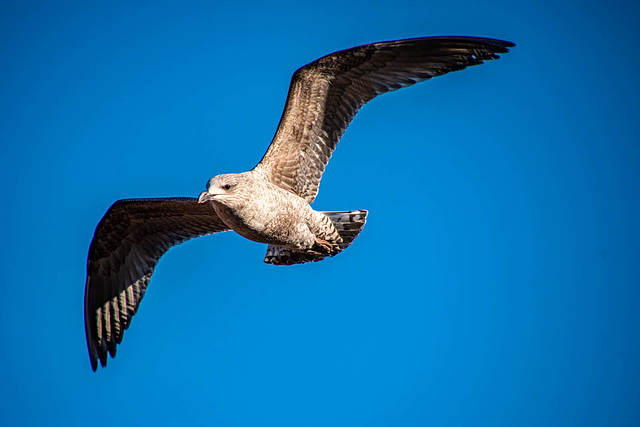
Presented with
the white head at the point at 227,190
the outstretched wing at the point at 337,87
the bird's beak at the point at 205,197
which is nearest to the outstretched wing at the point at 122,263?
the outstretched wing at the point at 337,87

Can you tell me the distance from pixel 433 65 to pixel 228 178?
3048mm

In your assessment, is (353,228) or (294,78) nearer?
(294,78)

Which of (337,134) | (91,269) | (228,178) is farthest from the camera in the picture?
(91,269)

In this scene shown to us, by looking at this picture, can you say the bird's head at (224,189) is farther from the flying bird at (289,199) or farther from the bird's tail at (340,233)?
the bird's tail at (340,233)

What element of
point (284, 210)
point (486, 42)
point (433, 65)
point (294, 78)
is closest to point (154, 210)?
point (284, 210)

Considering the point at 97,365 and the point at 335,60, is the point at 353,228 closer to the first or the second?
the point at 335,60

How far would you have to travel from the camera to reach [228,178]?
28.3ft

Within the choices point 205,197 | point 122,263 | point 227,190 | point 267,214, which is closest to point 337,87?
point 267,214

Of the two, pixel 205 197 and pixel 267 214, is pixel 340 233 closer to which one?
pixel 267 214

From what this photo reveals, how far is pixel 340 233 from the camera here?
10289 mm

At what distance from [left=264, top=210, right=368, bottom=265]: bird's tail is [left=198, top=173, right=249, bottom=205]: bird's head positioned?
1.80 m

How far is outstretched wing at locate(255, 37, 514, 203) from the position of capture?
30.3 ft

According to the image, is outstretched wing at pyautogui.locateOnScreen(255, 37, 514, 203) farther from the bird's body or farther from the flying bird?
the bird's body

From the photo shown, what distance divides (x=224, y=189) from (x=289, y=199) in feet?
3.86
